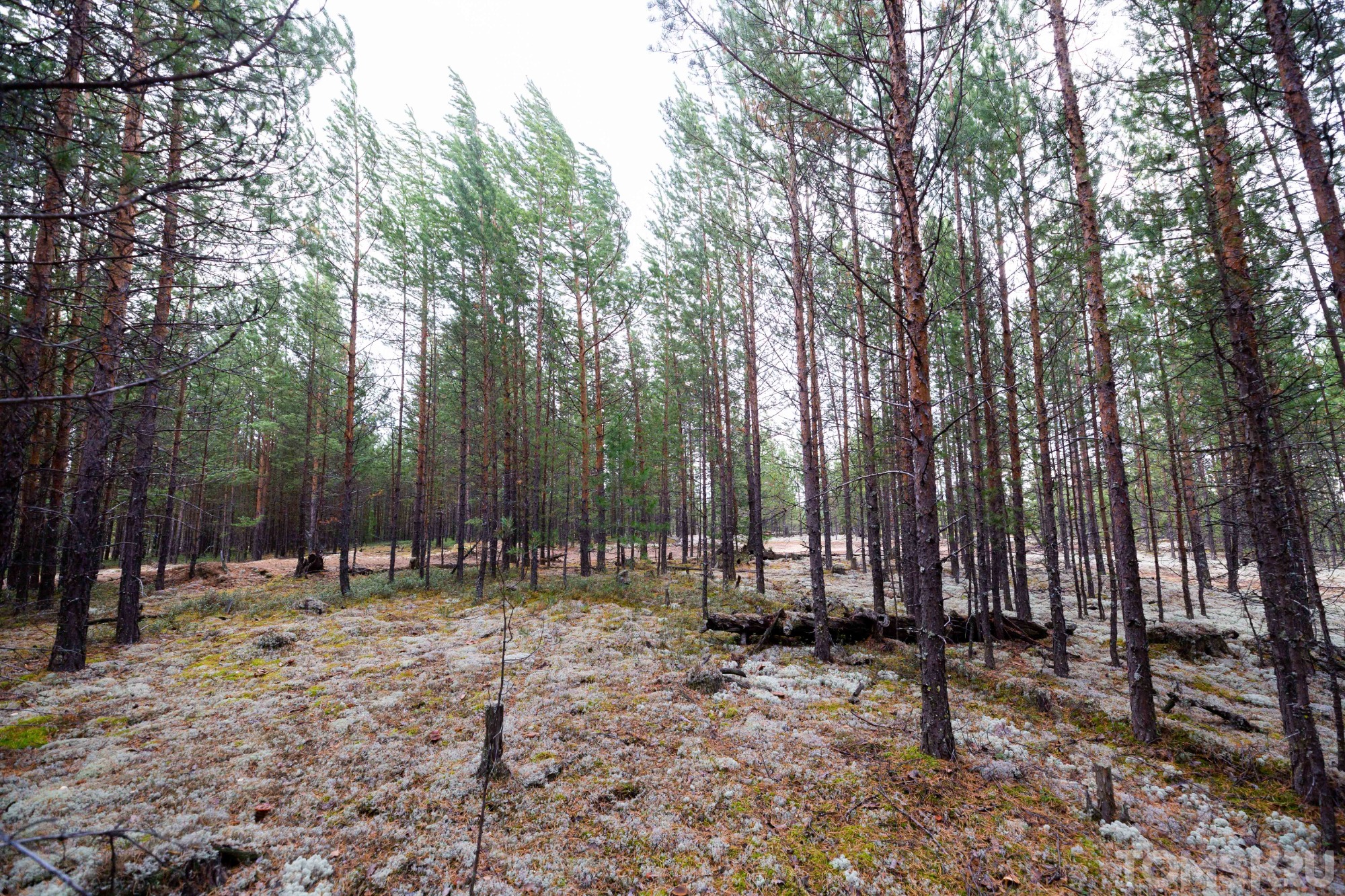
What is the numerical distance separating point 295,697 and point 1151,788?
9829 mm

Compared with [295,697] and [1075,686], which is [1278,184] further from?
[295,697]

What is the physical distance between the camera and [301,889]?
3.36 meters

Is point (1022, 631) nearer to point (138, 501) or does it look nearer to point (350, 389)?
point (138, 501)

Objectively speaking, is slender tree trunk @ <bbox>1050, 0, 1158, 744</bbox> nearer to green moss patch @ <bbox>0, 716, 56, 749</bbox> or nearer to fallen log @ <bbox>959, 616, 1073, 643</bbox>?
fallen log @ <bbox>959, 616, 1073, 643</bbox>

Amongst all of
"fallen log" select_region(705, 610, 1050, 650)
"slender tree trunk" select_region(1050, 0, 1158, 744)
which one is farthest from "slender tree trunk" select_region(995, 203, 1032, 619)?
"slender tree trunk" select_region(1050, 0, 1158, 744)

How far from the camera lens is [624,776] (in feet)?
15.8

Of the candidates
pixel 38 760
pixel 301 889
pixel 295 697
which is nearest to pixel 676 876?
pixel 301 889

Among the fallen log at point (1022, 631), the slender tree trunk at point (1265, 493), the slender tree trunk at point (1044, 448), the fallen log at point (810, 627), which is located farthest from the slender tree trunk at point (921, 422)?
the fallen log at point (1022, 631)

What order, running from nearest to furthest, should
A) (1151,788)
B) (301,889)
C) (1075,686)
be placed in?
(301,889), (1151,788), (1075,686)

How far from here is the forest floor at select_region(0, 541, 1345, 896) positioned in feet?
11.9

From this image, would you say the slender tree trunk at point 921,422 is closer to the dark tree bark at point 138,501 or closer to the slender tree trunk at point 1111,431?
the slender tree trunk at point 1111,431

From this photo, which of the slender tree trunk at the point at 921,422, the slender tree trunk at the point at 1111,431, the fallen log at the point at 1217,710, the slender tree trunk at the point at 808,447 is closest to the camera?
the slender tree trunk at the point at 921,422

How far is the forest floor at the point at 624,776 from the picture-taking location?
142 inches

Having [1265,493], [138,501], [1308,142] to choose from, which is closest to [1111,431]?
[1265,493]
